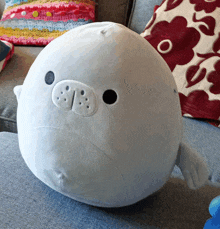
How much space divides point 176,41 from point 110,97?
78cm

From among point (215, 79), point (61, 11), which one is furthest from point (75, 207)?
point (61, 11)

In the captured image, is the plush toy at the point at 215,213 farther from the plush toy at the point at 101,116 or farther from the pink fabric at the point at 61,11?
the pink fabric at the point at 61,11

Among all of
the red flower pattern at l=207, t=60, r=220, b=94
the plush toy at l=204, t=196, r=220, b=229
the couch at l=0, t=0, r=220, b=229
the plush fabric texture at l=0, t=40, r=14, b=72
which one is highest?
the plush toy at l=204, t=196, r=220, b=229

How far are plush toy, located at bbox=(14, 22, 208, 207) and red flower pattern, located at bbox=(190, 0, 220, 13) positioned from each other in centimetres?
78

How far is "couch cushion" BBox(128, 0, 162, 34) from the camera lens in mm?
1296

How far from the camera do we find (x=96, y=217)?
0.47 m

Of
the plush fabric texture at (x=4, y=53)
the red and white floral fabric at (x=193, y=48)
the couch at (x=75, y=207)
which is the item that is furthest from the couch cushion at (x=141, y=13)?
the couch at (x=75, y=207)

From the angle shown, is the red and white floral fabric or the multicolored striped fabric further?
the multicolored striped fabric

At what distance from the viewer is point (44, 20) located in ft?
4.50

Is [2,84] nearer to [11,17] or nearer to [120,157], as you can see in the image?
[11,17]

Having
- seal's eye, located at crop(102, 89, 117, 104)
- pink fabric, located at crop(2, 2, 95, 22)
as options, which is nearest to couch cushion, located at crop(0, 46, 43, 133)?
pink fabric, located at crop(2, 2, 95, 22)

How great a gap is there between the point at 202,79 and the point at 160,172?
661 millimetres

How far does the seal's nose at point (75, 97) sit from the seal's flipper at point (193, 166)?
20 centimetres

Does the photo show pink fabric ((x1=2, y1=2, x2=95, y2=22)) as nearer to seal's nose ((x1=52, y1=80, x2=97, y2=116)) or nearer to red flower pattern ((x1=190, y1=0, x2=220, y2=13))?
red flower pattern ((x1=190, y1=0, x2=220, y2=13))
